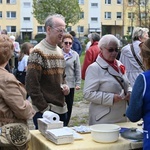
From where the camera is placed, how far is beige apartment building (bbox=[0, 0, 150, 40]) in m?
54.3

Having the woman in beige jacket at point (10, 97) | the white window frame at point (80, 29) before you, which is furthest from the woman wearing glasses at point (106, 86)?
the white window frame at point (80, 29)

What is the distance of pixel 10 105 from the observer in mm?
2949

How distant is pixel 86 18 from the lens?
187ft

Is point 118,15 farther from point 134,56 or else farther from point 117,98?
point 117,98

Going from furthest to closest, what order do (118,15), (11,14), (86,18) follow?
(118,15) < (86,18) < (11,14)

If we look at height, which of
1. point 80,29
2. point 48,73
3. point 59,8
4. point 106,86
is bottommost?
point 106,86

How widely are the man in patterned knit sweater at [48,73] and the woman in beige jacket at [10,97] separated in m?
0.63

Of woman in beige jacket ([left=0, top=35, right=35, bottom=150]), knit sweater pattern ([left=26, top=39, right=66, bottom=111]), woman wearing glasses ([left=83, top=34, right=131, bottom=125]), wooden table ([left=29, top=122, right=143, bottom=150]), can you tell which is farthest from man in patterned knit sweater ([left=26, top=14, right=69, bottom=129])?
woman in beige jacket ([left=0, top=35, right=35, bottom=150])

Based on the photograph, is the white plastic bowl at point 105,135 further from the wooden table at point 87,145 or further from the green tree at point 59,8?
the green tree at point 59,8

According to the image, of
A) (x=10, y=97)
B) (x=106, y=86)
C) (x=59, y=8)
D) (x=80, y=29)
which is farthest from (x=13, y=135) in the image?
(x=80, y=29)

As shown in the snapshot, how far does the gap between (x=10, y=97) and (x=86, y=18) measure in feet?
180

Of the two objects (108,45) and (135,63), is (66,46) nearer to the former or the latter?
(135,63)

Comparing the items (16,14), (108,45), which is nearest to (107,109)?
(108,45)

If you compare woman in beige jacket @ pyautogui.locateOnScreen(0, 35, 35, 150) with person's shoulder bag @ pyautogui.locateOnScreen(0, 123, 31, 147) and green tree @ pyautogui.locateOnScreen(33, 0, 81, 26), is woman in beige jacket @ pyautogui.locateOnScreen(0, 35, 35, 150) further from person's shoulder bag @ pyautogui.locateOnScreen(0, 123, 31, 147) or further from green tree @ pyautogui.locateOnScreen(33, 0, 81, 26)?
green tree @ pyautogui.locateOnScreen(33, 0, 81, 26)
